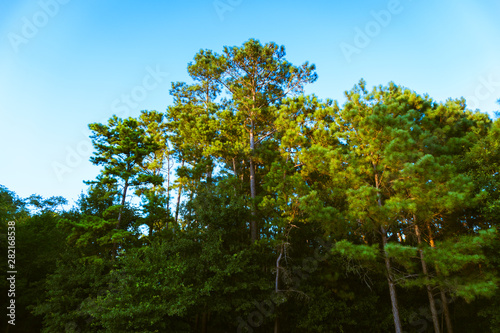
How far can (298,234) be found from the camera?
1473cm

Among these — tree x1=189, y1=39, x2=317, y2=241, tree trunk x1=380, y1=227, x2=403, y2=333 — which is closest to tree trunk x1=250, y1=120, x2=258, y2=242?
tree x1=189, y1=39, x2=317, y2=241

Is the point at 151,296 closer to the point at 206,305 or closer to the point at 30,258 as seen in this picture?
the point at 206,305

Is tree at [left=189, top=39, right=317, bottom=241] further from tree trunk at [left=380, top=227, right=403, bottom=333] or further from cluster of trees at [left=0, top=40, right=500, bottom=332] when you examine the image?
tree trunk at [left=380, top=227, right=403, bottom=333]

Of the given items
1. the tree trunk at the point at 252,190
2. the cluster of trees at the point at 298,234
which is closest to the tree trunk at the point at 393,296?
the cluster of trees at the point at 298,234

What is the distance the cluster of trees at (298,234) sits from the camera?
9.15 metres

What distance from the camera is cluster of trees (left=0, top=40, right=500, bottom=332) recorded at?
30.0 feet

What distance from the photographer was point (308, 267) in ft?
43.6

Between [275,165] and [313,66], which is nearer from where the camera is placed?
[275,165]

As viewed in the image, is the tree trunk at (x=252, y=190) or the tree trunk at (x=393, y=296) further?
the tree trunk at (x=252, y=190)

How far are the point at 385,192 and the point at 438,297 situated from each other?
7.93 m

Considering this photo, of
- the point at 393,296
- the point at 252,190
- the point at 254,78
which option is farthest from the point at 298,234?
the point at 254,78

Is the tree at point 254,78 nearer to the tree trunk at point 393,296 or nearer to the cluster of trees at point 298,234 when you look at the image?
the cluster of trees at point 298,234

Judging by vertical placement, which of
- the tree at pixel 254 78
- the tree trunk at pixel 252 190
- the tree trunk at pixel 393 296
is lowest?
the tree trunk at pixel 393 296

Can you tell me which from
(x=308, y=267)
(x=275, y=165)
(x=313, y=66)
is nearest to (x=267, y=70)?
(x=313, y=66)
